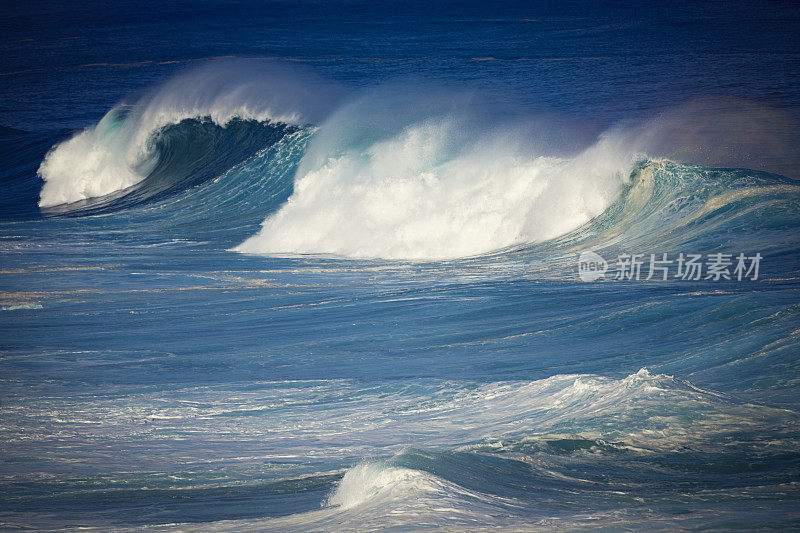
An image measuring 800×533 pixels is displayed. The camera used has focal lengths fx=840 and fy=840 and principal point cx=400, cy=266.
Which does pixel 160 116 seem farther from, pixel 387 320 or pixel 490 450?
pixel 490 450

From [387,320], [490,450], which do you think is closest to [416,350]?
[387,320]

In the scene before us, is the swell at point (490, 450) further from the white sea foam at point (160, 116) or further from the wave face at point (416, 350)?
the white sea foam at point (160, 116)

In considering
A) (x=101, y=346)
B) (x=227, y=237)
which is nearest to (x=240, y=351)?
(x=101, y=346)

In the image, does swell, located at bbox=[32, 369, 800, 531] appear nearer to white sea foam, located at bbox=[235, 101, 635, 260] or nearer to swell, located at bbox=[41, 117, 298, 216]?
white sea foam, located at bbox=[235, 101, 635, 260]

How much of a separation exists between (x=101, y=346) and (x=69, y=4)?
7604 centimetres

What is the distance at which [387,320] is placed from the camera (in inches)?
299

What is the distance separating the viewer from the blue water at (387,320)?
4.04 m

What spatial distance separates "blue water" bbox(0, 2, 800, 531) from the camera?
404 centimetres

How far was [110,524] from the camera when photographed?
378 cm

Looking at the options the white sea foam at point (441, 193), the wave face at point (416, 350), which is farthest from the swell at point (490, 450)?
the white sea foam at point (441, 193)

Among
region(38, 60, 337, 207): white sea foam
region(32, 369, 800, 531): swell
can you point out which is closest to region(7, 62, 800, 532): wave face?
region(32, 369, 800, 531): swell

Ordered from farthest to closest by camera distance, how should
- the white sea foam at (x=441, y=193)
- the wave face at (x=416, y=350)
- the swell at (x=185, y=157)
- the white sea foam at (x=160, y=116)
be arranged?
the white sea foam at (x=160, y=116)
the swell at (x=185, y=157)
the white sea foam at (x=441, y=193)
the wave face at (x=416, y=350)

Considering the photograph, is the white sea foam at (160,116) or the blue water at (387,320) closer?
the blue water at (387,320)

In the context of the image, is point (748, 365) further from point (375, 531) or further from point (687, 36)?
point (687, 36)
